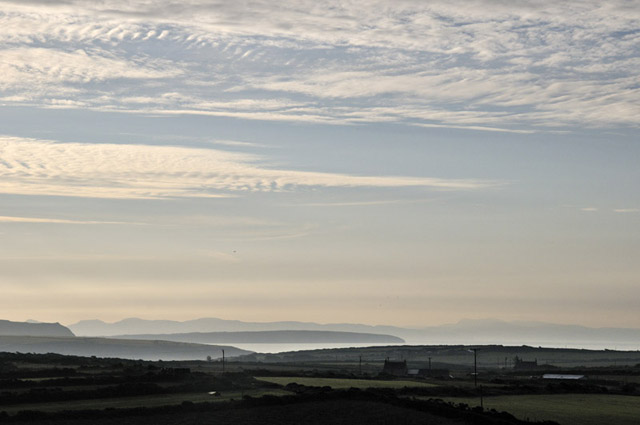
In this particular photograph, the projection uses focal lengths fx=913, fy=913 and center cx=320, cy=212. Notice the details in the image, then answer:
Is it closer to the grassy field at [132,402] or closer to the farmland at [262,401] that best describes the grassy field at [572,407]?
the farmland at [262,401]

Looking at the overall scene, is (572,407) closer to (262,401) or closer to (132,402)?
(262,401)

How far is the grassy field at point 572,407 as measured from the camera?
243ft

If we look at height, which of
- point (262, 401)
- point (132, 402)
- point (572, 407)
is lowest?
point (132, 402)

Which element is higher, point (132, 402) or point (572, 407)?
point (572, 407)

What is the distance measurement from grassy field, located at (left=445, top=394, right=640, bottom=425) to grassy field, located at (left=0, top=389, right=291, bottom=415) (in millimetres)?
23050

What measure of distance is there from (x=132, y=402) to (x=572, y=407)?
4106 cm

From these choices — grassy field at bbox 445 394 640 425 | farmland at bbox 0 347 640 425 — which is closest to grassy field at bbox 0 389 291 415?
farmland at bbox 0 347 640 425

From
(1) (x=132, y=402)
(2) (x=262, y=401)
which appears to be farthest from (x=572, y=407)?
(1) (x=132, y=402)

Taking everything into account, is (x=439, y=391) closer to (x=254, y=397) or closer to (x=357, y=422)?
(x=254, y=397)

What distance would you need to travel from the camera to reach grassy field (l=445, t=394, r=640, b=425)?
243ft

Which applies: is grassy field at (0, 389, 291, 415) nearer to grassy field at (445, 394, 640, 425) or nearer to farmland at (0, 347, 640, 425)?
farmland at (0, 347, 640, 425)

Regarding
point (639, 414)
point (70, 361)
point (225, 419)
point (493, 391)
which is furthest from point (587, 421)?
point (70, 361)

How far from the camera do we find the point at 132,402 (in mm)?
84938

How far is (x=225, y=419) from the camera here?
2891 inches
